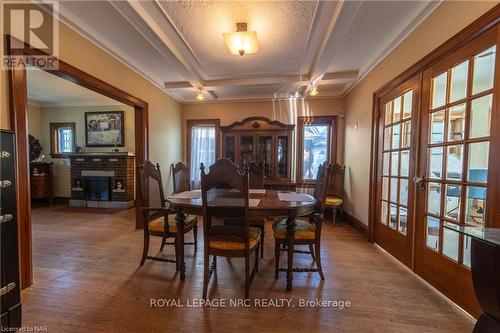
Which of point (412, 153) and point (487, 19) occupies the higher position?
point (487, 19)

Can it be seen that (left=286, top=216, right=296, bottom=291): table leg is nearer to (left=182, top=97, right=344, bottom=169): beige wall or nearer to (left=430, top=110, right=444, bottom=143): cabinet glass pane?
(left=430, top=110, right=444, bottom=143): cabinet glass pane

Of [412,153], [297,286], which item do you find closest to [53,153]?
[297,286]

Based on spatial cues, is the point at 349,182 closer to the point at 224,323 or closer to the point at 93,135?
the point at 224,323

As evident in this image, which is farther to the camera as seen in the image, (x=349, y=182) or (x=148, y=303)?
(x=349, y=182)

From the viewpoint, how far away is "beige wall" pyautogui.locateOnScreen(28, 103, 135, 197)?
5203 mm

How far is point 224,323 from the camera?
4.91 feet

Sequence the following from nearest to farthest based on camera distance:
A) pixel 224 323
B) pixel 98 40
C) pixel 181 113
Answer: pixel 224 323, pixel 98 40, pixel 181 113

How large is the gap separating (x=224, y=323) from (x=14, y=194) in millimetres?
1610

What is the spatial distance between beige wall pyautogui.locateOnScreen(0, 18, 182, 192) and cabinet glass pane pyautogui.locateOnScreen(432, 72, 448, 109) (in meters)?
3.47

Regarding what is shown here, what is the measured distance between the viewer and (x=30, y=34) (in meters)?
1.81

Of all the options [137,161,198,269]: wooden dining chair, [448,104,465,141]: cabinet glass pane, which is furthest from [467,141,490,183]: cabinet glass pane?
[137,161,198,269]: wooden dining chair

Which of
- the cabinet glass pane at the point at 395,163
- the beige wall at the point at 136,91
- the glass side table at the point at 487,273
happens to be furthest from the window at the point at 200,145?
the glass side table at the point at 487,273

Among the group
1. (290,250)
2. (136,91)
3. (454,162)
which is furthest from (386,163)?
(136,91)

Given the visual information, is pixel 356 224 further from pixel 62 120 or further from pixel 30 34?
pixel 62 120
